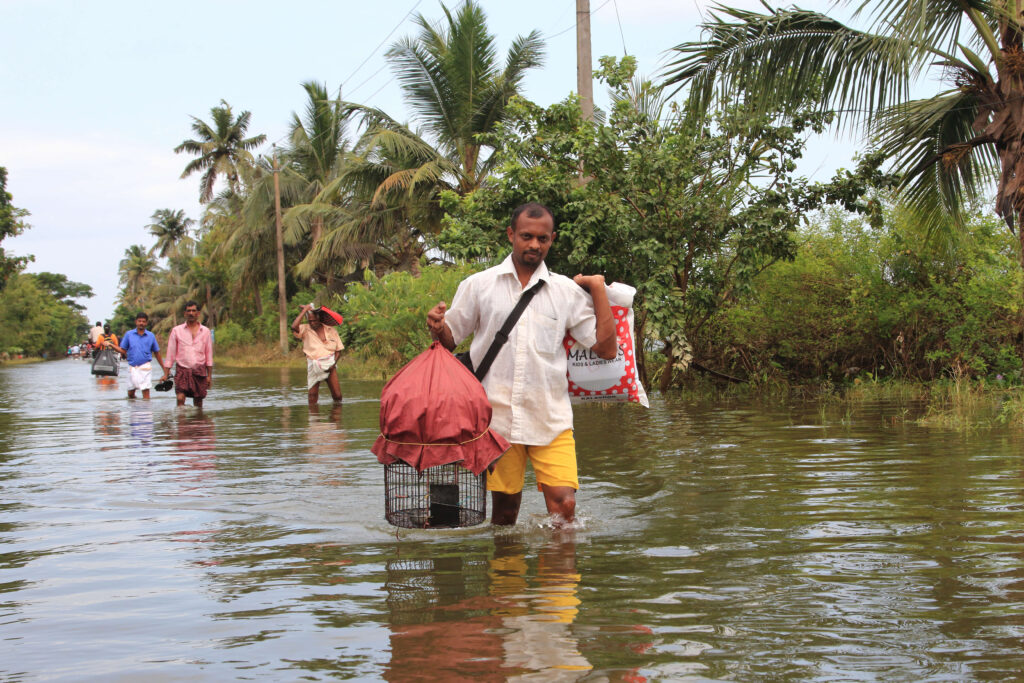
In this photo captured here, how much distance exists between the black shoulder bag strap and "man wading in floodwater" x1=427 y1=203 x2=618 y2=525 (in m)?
0.02

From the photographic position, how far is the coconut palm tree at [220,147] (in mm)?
57438

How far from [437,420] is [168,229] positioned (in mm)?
87757

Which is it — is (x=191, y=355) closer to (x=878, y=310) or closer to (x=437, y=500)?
(x=878, y=310)

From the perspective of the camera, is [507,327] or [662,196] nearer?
[507,327]

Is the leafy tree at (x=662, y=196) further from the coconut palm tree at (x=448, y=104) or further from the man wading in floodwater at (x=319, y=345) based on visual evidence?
the coconut palm tree at (x=448, y=104)

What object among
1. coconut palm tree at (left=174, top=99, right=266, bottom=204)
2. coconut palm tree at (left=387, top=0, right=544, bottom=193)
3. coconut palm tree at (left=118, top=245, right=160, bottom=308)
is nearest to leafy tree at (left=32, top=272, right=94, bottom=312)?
coconut palm tree at (left=118, top=245, right=160, bottom=308)

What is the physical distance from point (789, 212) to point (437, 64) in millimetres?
13801

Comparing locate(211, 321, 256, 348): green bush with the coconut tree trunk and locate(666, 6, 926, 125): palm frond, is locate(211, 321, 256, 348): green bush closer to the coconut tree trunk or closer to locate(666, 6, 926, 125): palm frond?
the coconut tree trunk

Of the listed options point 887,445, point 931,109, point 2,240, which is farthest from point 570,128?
point 2,240

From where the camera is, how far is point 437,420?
495 cm

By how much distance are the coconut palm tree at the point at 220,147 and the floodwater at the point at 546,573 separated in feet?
167

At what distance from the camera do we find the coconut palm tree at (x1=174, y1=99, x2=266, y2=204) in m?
57.4

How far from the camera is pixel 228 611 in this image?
438cm

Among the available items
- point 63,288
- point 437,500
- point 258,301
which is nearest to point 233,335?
point 258,301
